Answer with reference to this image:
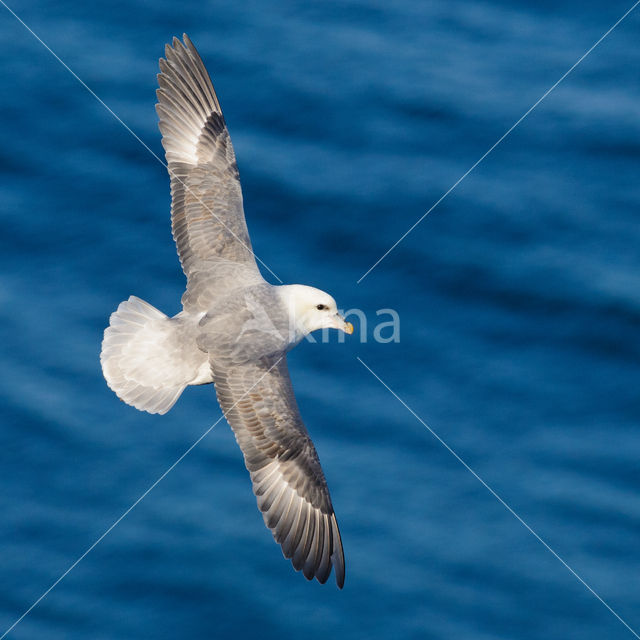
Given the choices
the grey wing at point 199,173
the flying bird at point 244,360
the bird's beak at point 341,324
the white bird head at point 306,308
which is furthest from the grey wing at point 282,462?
the grey wing at point 199,173

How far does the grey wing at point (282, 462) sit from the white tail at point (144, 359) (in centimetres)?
→ 35

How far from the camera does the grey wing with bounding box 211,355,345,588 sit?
307 inches

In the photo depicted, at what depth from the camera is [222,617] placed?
31.0ft

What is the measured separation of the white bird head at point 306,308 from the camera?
26.6 ft

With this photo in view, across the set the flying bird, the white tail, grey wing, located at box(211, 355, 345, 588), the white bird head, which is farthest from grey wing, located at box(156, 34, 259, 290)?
grey wing, located at box(211, 355, 345, 588)

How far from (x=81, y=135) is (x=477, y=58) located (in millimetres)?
3669

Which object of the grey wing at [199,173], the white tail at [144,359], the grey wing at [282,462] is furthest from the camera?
the grey wing at [199,173]

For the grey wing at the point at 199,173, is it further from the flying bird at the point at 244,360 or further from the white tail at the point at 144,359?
the white tail at the point at 144,359

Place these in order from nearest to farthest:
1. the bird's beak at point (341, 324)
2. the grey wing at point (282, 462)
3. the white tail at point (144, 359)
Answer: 1. the grey wing at point (282, 462)
2. the white tail at point (144, 359)
3. the bird's beak at point (341, 324)

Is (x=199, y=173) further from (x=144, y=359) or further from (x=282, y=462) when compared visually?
(x=282, y=462)

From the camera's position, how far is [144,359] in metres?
8.09

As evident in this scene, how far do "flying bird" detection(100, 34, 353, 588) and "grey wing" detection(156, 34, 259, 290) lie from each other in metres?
0.01

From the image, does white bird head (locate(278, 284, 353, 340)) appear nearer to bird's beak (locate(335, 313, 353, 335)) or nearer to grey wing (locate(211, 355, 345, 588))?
bird's beak (locate(335, 313, 353, 335))

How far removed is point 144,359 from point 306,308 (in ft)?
3.35
